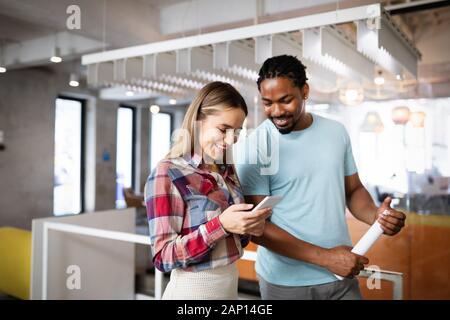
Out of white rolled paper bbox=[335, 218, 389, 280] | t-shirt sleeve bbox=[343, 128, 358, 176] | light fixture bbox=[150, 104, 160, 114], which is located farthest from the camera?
light fixture bbox=[150, 104, 160, 114]

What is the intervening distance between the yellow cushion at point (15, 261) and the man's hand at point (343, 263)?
1.57 metres

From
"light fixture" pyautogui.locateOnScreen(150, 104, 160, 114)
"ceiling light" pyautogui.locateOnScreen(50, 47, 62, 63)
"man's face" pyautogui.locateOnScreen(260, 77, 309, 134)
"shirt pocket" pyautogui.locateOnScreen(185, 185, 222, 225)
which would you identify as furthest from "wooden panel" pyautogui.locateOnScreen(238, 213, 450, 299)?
"ceiling light" pyautogui.locateOnScreen(50, 47, 62, 63)

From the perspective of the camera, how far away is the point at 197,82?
202 centimetres

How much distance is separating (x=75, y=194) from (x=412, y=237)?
1.63m

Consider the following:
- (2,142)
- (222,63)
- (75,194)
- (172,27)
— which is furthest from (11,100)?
(222,63)

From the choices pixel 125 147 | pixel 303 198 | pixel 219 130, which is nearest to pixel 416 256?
pixel 303 198

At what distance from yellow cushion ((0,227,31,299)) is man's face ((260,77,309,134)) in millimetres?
1515

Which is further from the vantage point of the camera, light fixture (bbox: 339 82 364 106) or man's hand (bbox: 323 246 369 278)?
light fixture (bbox: 339 82 364 106)

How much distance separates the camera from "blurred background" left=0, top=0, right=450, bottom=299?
1.38 meters

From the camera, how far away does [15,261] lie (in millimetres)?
2113

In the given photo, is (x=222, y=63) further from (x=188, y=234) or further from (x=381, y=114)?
(x=188, y=234)

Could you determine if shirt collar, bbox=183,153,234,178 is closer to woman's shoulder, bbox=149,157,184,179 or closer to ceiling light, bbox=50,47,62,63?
woman's shoulder, bbox=149,157,184,179

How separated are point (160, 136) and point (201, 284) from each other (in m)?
0.92

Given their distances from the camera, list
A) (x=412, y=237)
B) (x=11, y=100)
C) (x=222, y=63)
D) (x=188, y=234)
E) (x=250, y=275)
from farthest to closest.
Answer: (x=250, y=275) < (x=222, y=63) < (x=11, y=100) < (x=412, y=237) < (x=188, y=234)
